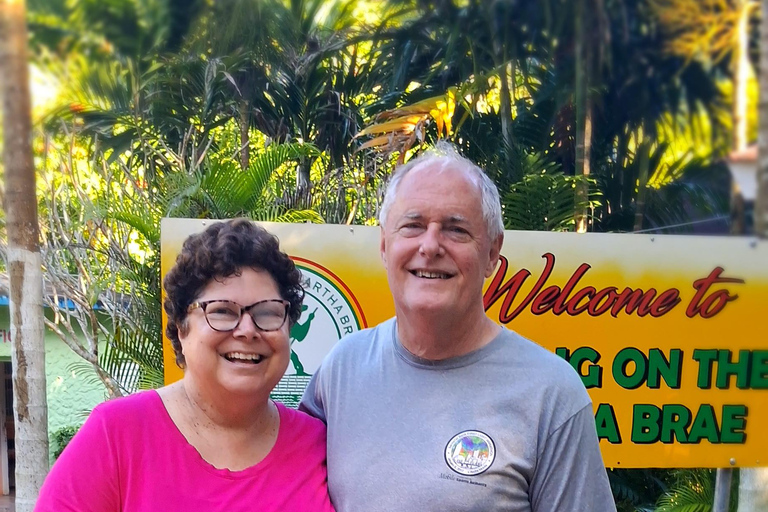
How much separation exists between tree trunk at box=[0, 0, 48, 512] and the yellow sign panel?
1820mm

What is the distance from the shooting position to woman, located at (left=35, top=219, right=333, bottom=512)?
161cm

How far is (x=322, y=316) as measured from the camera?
378 cm

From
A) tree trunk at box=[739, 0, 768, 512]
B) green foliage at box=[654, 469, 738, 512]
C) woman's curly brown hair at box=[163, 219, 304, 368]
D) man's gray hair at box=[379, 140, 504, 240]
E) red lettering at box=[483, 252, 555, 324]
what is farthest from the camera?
green foliage at box=[654, 469, 738, 512]

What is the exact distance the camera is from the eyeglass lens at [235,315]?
5.73 feet

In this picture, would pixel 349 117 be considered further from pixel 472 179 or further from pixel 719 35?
pixel 472 179

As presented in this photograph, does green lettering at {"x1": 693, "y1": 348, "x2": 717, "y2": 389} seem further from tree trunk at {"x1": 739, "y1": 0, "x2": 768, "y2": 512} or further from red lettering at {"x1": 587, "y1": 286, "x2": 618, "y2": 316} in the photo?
tree trunk at {"x1": 739, "y1": 0, "x2": 768, "y2": 512}

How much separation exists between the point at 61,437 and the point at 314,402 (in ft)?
22.3

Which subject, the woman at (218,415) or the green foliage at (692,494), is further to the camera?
the green foliage at (692,494)

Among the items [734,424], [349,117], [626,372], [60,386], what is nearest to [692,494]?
[734,424]

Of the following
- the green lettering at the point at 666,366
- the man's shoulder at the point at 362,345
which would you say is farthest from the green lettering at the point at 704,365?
the man's shoulder at the point at 362,345

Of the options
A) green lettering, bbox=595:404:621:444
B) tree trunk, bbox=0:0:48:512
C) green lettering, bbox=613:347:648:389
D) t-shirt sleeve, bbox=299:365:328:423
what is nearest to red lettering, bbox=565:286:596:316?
green lettering, bbox=613:347:648:389

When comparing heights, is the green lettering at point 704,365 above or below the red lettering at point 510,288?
below

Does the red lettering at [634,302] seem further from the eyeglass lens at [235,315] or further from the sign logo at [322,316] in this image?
the eyeglass lens at [235,315]

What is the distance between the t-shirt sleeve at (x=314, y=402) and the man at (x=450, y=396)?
0.25 feet
